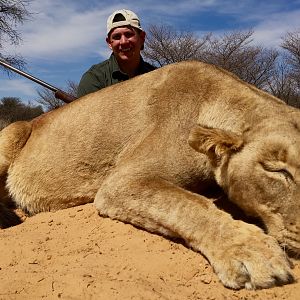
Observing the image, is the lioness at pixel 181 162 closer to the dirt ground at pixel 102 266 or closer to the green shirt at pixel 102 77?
the dirt ground at pixel 102 266

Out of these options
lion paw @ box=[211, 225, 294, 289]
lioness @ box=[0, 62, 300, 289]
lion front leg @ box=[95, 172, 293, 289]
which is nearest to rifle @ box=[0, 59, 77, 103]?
lioness @ box=[0, 62, 300, 289]

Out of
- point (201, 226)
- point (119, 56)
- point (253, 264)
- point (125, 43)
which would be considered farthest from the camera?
point (119, 56)

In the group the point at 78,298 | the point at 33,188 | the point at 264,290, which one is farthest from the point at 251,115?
the point at 33,188

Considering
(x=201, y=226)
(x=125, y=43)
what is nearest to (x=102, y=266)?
(x=201, y=226)

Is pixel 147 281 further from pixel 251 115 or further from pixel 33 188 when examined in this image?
pixel 33 188

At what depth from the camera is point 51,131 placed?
5426mm

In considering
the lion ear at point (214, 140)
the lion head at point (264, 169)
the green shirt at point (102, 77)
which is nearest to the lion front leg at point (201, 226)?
the lion head at point (264, 169)

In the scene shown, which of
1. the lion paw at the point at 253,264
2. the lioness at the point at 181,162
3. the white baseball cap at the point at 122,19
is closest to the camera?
the lion paw at the point at 253,264

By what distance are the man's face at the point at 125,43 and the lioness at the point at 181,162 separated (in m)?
2.33

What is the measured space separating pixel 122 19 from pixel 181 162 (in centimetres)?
396

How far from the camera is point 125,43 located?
7551mm

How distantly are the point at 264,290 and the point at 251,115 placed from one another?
60.3 inches

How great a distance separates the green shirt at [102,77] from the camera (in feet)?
25.5

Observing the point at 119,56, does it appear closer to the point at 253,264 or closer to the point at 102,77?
the point at 102,77
